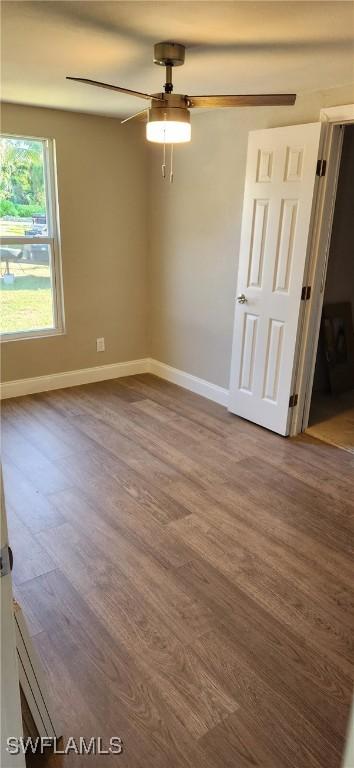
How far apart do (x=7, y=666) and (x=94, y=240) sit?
4008mm

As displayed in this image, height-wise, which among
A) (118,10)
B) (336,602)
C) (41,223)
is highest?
(118,10)

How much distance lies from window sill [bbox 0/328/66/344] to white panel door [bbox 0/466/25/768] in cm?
351

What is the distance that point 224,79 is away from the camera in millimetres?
2885

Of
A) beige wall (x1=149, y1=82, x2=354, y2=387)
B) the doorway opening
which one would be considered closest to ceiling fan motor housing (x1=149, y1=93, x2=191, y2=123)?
beige wall (x1=149, y1=82, x2=354, y2=387)

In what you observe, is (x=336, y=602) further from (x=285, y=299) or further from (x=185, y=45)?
(x=185, y=45)

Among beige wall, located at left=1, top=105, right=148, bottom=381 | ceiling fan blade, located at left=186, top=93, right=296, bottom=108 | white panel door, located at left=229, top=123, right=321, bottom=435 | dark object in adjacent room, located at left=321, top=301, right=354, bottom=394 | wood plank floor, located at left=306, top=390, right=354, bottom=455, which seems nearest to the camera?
ceiling fan blade, located at left=186, top=93, right=296, bottom=108

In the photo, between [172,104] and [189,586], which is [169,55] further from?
[189,586]

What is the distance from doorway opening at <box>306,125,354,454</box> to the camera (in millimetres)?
4102

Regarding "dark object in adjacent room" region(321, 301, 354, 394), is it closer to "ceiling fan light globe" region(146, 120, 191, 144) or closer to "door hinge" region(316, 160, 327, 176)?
"door hinge" region(316, 160, 327, 176)

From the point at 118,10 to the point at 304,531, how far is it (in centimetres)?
252

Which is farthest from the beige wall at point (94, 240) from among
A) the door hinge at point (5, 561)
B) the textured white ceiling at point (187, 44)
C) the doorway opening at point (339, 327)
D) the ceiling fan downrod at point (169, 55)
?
the door hinge at point (5, 561)

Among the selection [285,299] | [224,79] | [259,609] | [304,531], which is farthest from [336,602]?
[224,79]

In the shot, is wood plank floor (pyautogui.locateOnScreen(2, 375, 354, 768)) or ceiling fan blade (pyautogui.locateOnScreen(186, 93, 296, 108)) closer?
wood plank floor (pyautogui.locateOnScreen(2, 375, 354, 768))

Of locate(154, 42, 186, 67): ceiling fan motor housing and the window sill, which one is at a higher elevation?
locate(154, 42, 186, 67): ceiling fan motor housing
